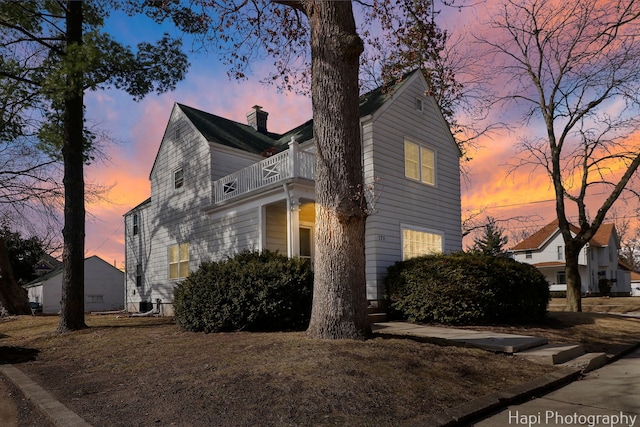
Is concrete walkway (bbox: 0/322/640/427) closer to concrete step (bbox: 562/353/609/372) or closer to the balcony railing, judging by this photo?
concrete step (bbox: 562/353/609/372)

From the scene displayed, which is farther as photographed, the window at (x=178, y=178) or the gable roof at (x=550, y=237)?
the gable roof at (x=550, y=237)

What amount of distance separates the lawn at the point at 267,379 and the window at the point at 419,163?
861 centimetres

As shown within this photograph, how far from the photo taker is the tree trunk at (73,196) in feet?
38.2

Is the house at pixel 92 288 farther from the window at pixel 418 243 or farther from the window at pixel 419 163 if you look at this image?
the window at pixel 419 163

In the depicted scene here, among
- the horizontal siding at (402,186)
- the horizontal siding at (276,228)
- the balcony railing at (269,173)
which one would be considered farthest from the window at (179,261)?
the horizontal siding at (402,186)

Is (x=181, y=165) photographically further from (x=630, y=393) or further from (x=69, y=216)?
(x=630, y=393)

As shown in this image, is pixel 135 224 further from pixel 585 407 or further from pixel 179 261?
pixel 585 407

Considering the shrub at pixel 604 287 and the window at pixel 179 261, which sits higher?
the window at pixel 179 261

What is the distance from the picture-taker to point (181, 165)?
18.2 metres

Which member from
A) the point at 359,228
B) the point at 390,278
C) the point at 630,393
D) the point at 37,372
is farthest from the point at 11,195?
the point at 630,393

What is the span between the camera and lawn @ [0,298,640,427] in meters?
4.14

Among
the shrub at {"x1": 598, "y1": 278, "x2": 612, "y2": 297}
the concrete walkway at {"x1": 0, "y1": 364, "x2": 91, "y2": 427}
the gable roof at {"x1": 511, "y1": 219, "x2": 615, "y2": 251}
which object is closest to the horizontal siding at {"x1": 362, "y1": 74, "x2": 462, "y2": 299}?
the concrete walkway at {"x1": 0, "y1": 364, "x2": 91, "y2": 427}

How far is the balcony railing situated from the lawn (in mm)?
5670

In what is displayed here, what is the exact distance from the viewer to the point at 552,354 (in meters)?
6.86
